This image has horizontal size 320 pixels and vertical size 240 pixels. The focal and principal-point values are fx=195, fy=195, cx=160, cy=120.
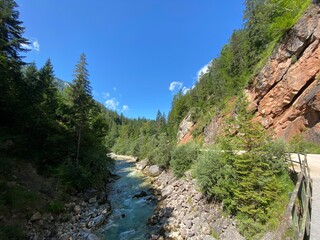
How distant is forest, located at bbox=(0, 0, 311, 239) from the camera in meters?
9.98

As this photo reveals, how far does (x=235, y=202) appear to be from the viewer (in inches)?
419

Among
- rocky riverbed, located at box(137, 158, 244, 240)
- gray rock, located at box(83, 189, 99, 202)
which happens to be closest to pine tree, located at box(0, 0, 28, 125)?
gray rock, located at box(83, 189, 99, 202)

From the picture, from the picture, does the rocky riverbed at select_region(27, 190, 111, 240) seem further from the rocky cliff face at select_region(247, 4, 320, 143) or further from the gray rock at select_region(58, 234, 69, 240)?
the rocky cliff face at select_region(247, 4, 320, 143)

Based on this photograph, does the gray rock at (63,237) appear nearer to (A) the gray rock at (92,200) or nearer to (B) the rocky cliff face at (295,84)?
(A) the gray rock at (92,200)

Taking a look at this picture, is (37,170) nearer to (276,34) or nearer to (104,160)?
(104,160)

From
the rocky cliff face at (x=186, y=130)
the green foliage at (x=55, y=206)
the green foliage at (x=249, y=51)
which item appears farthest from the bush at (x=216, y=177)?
the rocky cliff face at (x=186, y=130)

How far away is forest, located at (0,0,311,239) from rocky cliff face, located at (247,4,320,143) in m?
2.82

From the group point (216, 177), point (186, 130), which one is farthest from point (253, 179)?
point (186, 130)

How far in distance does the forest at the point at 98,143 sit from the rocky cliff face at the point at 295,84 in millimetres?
2823

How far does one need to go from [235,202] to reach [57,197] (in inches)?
515

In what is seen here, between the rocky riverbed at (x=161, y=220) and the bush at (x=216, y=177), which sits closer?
the rocky riverbed at (x=161, y=220)

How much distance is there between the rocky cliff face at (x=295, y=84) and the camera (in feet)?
57.4

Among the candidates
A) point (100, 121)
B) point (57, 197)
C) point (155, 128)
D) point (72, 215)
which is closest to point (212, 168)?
point (72, 215)

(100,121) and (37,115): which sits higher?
(100,121)
